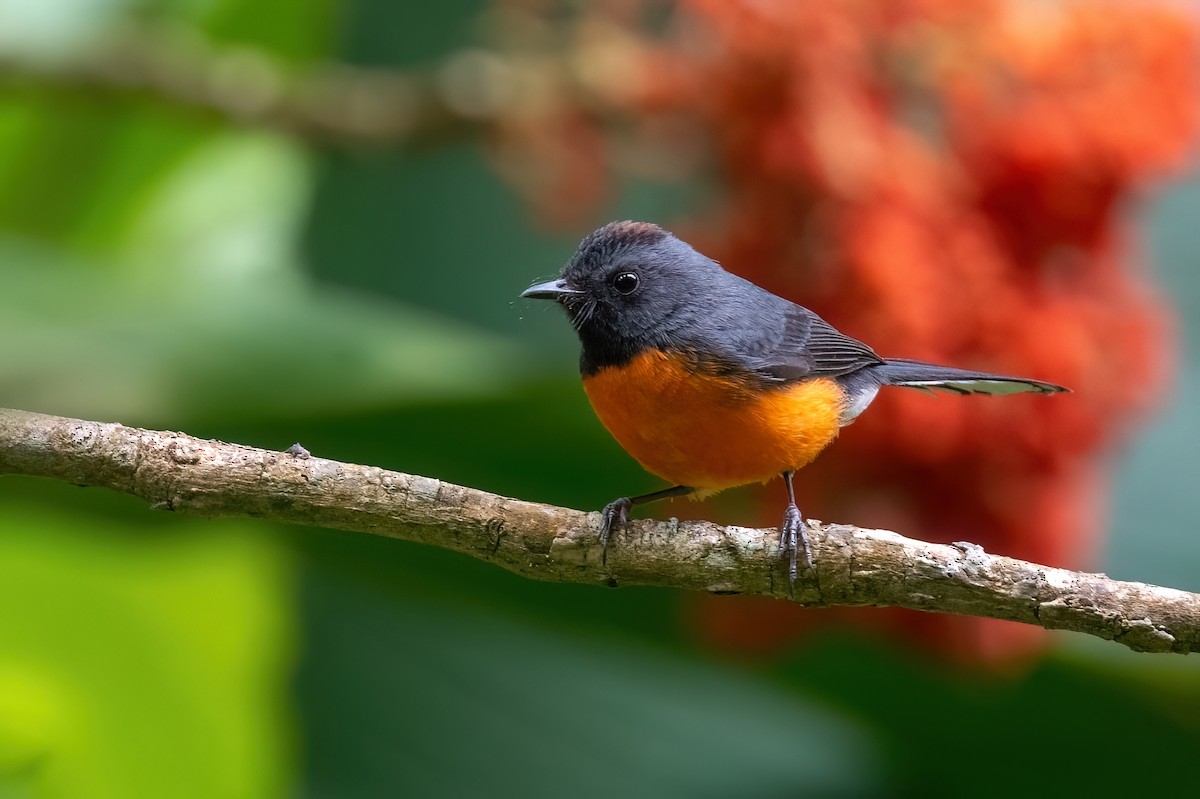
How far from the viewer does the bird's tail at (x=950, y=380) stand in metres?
2.52

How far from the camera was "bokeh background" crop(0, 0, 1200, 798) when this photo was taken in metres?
3.27

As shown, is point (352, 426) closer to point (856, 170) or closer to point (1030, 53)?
point (856, 170)

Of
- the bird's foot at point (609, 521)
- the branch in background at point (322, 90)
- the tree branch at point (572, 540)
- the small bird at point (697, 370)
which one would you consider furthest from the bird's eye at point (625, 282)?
the branch in background at point (322, 90)

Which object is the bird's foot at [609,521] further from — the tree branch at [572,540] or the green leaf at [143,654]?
the green leaf at [143,654]

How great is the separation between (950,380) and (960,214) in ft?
2.39

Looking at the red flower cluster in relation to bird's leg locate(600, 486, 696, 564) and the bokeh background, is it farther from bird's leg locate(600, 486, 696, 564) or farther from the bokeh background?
bird's leg locate(600, 486, 696, 564)

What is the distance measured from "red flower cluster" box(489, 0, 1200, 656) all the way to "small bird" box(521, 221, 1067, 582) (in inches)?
12.1

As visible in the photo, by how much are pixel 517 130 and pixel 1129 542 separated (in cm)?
290

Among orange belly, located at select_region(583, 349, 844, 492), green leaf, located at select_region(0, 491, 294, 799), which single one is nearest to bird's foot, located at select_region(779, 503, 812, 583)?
orange belly, located at select_region(583, 349, 844, 492)

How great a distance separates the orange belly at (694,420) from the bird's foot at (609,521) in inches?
12.8

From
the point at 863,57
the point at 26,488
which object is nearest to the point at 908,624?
the point at 863,57

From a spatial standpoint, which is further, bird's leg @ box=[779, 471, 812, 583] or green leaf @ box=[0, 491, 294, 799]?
green leaf @ box=[0, 491, 294, 799]

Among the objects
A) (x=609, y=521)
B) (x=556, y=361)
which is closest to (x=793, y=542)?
(x=609, y=521)

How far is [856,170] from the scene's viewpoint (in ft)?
10.2
